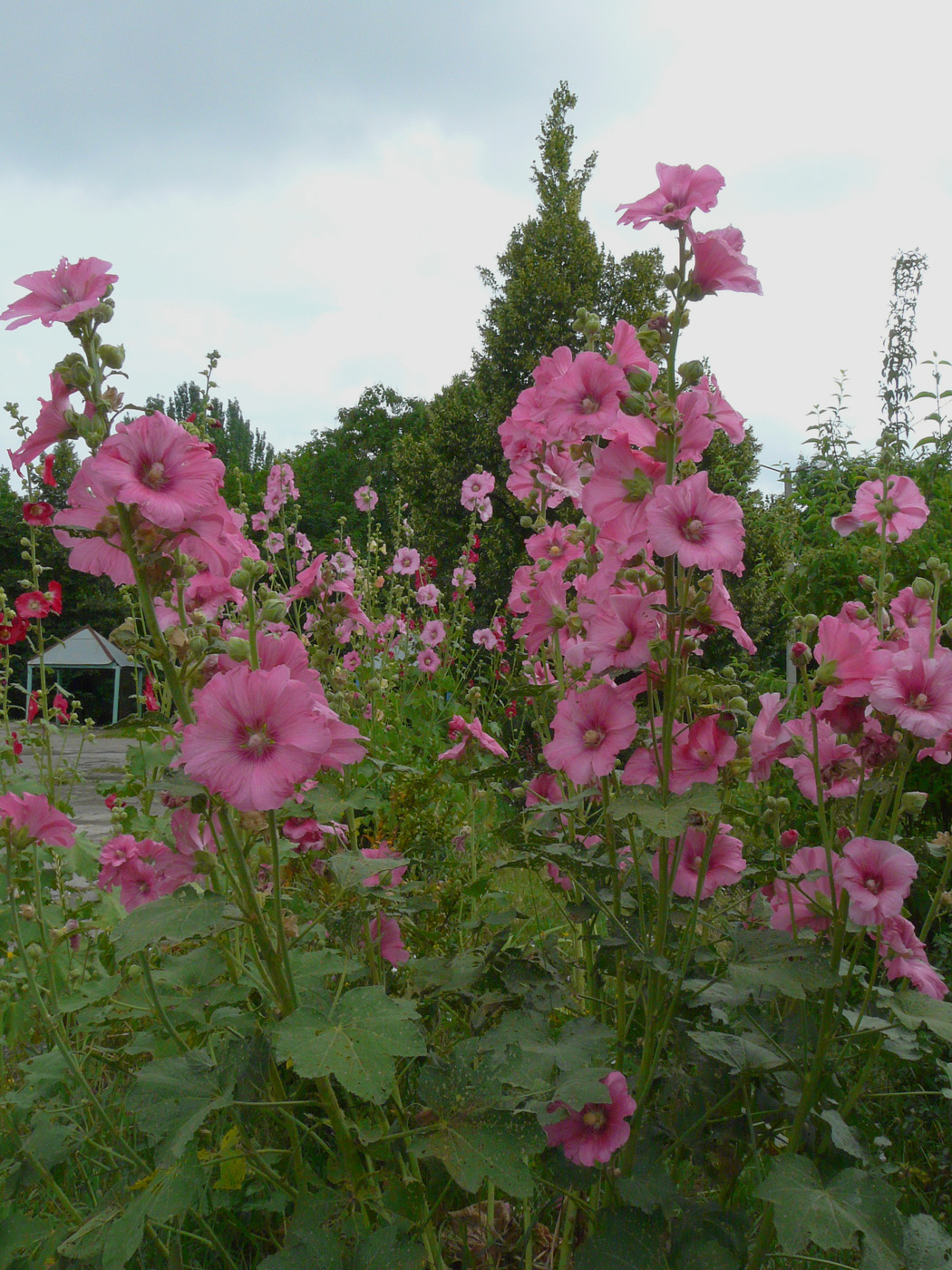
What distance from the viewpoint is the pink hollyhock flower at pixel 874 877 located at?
44.6 inches

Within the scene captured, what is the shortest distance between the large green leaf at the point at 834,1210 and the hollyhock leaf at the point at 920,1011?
19 cm

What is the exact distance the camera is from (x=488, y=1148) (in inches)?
41.5

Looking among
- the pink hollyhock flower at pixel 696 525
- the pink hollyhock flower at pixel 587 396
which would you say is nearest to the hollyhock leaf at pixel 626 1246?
the pink hollyhock flower at pixel 696 525

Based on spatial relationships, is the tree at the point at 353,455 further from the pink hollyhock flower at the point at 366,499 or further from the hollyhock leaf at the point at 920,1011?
the hollyhock leaf at the point at 920,1011

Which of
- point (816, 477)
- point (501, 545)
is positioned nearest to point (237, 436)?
point (501, 545)

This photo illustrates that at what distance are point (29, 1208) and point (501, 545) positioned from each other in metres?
8.04

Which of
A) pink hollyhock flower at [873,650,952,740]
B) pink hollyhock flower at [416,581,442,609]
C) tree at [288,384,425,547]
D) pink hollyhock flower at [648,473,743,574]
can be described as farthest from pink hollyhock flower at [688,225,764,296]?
tree at [288,384,425,547]

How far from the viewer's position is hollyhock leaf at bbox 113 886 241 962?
104cm

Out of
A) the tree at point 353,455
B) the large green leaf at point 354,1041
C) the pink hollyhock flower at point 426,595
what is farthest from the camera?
the tree at point 353,455

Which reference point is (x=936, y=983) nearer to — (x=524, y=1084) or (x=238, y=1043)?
(x=524, y=1084)

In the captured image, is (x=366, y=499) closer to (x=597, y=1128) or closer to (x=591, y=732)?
(x=591, y=732)

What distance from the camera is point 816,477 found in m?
4.26

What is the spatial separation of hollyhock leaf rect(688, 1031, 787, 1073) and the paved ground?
184cm

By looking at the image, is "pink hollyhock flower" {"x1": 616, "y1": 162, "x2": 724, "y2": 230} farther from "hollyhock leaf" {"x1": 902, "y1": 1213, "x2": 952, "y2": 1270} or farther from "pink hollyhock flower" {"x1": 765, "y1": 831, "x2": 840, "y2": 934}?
"hollyhock leaf" {"x1": 902, "y1": 1213, "x2": 952, "y2": 1270}
